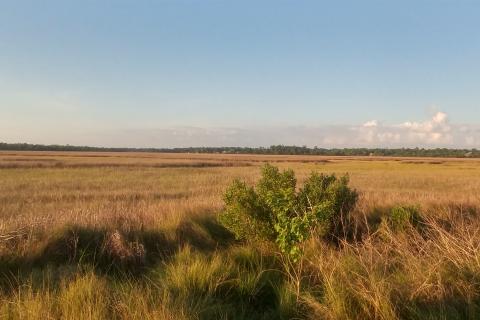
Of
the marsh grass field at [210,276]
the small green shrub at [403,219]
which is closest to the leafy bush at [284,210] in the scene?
the marsh grass field at [210,276]

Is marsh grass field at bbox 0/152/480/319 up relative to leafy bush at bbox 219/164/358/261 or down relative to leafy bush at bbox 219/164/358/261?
down

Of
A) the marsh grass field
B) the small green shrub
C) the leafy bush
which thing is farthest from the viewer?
the small green shrub

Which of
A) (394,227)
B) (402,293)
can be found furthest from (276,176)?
(402,293)

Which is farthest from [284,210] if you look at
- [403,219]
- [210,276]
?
[403,219]

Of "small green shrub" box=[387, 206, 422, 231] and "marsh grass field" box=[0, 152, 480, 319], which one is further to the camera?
"small green shrub" box=[387, 206, 422, 231]

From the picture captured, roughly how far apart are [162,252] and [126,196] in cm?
1336

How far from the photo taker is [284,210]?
330 inches

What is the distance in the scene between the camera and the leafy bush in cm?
759

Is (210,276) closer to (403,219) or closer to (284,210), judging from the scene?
(284,210)

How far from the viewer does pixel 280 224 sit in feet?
25.8

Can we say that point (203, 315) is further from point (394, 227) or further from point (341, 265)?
point (394, 227)

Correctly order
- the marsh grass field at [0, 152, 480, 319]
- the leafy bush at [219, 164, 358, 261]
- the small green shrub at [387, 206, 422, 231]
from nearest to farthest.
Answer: the marsh grass field at [0, 152, 480, 319]
the leafy bush at [219, 164, 358, 261]
the small green shrub at [387, 206, 422, 231]

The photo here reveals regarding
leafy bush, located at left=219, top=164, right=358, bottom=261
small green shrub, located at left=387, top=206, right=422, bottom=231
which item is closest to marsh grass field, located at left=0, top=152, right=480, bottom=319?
small green shrub, located at left=387, top=206, right=422, bottom=231

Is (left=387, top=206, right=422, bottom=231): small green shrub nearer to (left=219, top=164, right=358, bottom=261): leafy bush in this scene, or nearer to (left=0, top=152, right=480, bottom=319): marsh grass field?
(left=0, top=152, right=480, bottom=319): marsh grass field
